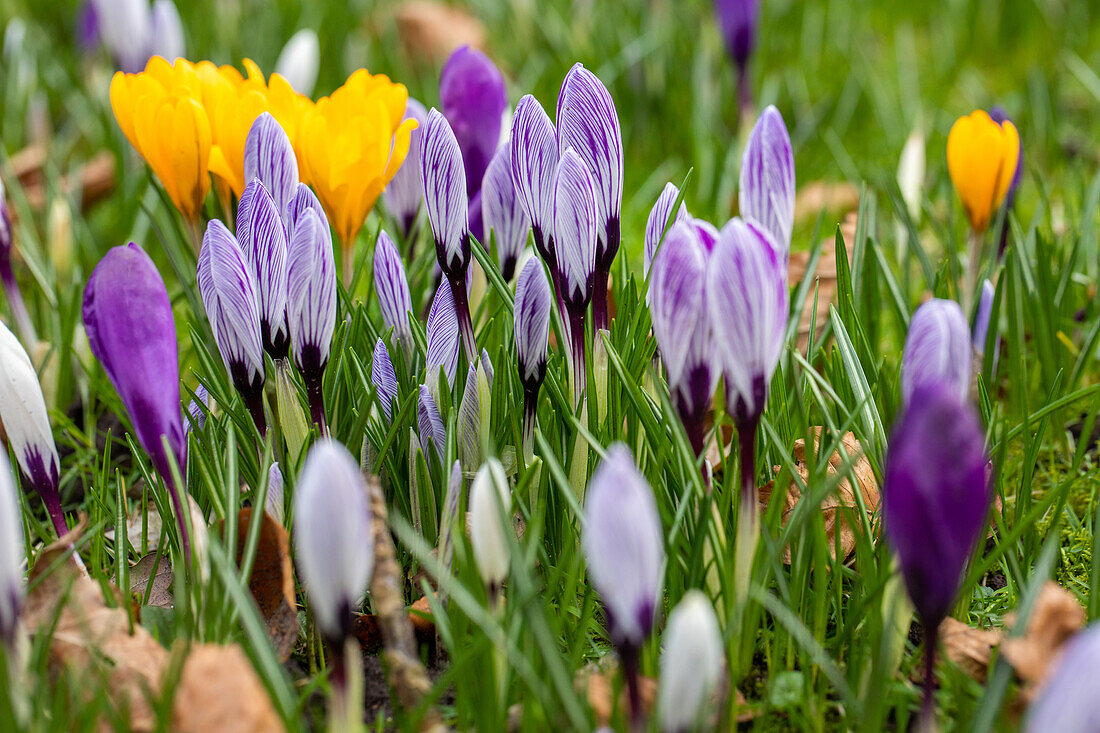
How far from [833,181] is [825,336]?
1376mm

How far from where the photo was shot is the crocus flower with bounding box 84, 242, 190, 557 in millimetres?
973

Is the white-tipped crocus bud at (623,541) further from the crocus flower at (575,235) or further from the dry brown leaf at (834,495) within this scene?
the dry brown leaf at (834,495)

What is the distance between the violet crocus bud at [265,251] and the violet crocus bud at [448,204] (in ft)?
0.60

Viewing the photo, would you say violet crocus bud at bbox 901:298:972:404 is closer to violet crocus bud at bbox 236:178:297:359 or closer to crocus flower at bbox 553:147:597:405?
crocus flower at bbox 553:147:597:405

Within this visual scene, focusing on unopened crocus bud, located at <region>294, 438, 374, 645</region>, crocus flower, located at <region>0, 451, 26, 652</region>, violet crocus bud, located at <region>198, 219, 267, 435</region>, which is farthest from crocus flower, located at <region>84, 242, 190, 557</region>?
unopened crocus bud, located at <region>294, 438, 374, 645</region>

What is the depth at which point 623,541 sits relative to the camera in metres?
0.74

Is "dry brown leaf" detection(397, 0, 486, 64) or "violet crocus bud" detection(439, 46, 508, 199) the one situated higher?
"dry brown leaf" detection(397, 0, 486, 64)

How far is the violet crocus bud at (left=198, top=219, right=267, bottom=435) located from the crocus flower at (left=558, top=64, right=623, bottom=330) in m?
0.38

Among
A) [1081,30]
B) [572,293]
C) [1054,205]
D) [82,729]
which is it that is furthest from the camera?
[1081,30]

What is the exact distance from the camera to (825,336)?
1504 mm

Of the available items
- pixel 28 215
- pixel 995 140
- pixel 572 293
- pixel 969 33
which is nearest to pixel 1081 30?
pixel 969 33

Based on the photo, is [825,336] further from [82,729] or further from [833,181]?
[833,181]

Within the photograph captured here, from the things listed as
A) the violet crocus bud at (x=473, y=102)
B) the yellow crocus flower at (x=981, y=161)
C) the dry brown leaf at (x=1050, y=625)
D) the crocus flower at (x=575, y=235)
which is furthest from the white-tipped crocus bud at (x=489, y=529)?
the yellow crocus flower at (x=981, y=161)

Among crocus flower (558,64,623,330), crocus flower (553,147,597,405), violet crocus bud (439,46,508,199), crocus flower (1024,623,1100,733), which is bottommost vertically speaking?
crocus flower (1024,623,1100,733)
